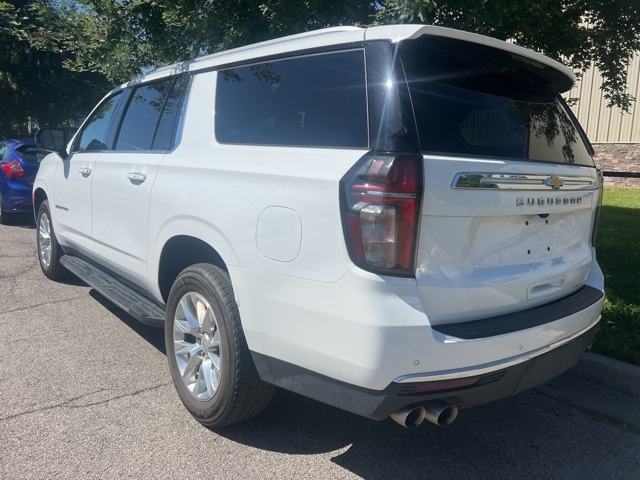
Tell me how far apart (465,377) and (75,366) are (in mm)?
2826

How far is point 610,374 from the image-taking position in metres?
3.89

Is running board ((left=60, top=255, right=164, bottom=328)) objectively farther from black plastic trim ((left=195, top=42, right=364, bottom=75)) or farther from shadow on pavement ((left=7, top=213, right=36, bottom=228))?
shadow on pavement ((left=7, top=213, right=36, bottom=228))

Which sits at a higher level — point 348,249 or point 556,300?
point 348,249

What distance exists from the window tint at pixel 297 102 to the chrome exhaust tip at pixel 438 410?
3.70ft

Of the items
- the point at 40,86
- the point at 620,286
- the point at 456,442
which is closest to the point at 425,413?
the point at 456,442

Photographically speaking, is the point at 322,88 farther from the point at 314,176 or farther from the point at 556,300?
the point at 556,300

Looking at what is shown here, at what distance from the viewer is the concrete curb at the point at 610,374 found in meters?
3.79

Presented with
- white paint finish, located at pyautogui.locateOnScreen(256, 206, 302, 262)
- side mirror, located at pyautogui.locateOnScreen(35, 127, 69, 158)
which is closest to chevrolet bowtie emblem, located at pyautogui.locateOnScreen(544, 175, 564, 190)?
white paint finish, located at pyautogui.locateOnScreen(256, 206, 302, 262)

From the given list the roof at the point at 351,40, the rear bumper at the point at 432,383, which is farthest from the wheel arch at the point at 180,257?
the roof at the point at 351,40

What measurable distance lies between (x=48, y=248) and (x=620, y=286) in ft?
19.3

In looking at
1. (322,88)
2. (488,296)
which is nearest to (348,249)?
(488,296)

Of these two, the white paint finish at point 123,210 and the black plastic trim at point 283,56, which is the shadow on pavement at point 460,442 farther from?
the black plastic trim at point 283,56

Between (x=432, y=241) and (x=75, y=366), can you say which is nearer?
(x=432, y=241)

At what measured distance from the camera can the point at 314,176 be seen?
8.23 feet
